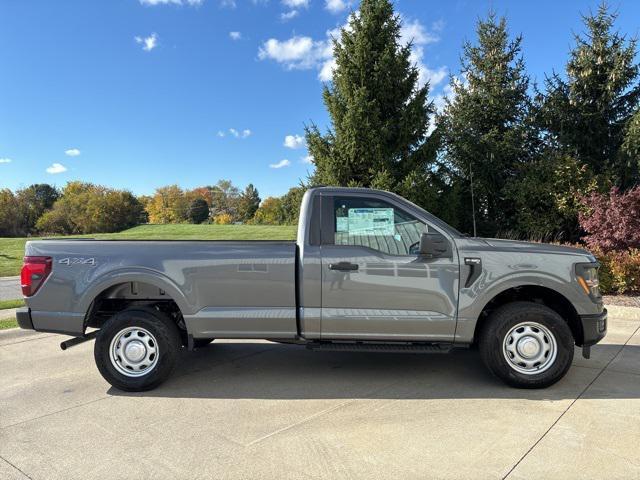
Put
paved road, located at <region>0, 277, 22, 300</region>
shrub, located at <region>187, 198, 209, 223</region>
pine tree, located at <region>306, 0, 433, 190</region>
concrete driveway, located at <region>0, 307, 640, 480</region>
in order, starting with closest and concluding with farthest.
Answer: concrete driveway, located at <region>0, 307, 640, 480</region>
paved road, located at <region>0, 277, 22, 300</region>
pine tree, located at <region>306, 0, 433, 190</region>
shrub, located at <region>187, 198, 209, 223</region>

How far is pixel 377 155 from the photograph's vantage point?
13102mm

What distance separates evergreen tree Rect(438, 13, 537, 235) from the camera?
15.0 meters

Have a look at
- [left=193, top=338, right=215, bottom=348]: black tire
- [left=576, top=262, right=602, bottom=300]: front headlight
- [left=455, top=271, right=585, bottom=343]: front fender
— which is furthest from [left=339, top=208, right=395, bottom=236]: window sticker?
[left=193, top=338, right=215, bottom=348]: black tire

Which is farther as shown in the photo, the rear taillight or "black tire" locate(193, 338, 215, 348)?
"black tire" locate(193, 338, 215, 348)

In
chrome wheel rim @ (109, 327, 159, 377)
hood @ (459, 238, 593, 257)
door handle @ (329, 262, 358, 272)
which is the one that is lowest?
chrome wheel rim @ (109, 327, 159, 377)

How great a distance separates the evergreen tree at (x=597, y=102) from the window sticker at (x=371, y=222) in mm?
11708

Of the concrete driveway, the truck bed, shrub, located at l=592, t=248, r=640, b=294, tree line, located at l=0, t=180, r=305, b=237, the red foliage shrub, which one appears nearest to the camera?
the concrete driveway

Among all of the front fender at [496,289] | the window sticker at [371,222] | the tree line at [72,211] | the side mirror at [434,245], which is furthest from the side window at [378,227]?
the tree line at [72,211]

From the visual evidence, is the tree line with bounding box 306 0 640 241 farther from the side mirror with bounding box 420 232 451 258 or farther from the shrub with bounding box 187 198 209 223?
the shrub with bounding box 187 198 209 223

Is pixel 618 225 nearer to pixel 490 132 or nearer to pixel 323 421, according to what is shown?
pixel 490 132

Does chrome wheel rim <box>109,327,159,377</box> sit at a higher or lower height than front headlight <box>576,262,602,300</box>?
lower

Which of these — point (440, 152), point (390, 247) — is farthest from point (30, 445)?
point (440, 152)

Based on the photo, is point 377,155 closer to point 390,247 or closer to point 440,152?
point 440,152

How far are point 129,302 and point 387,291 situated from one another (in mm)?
2604
